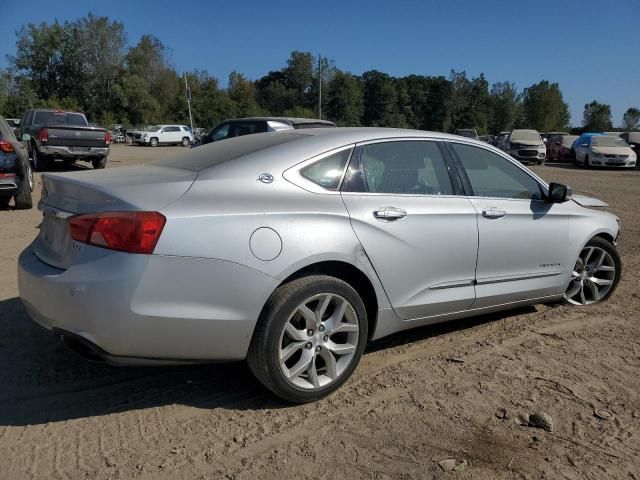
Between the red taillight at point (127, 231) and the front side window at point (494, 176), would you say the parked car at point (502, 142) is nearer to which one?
the front side window at point (494, 176)

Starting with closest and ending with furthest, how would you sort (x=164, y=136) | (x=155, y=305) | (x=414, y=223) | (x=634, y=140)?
1. (x=155, y=305)
2. (x=414, y=223)
3. (x=634, y=140)
4. (x=164, y=136)

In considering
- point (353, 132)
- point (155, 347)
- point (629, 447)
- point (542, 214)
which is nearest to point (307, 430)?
point (155, 347)

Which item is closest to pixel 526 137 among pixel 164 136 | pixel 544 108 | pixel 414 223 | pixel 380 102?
pixel 414 223

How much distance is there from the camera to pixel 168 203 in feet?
9.00

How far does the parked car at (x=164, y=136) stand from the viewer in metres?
44.4

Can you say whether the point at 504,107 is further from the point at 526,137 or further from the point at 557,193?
the point at 557,193

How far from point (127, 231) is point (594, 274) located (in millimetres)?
4160

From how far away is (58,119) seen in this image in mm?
16406

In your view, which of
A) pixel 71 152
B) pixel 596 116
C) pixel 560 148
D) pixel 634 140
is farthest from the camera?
pixel 596 116

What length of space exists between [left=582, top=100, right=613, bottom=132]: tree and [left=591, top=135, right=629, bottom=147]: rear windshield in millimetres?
54118

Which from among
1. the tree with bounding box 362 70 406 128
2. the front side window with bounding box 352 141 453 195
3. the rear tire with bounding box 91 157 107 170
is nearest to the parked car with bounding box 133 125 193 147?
the rear tire with bounding box 91 157 107 170

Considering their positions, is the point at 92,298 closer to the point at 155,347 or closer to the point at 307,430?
the point at 155,347

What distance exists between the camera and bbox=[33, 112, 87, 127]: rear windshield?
639 inches

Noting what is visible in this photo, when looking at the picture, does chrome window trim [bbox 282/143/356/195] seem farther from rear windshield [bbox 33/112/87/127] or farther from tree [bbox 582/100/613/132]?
tree [bbox 582/100/613/132]
